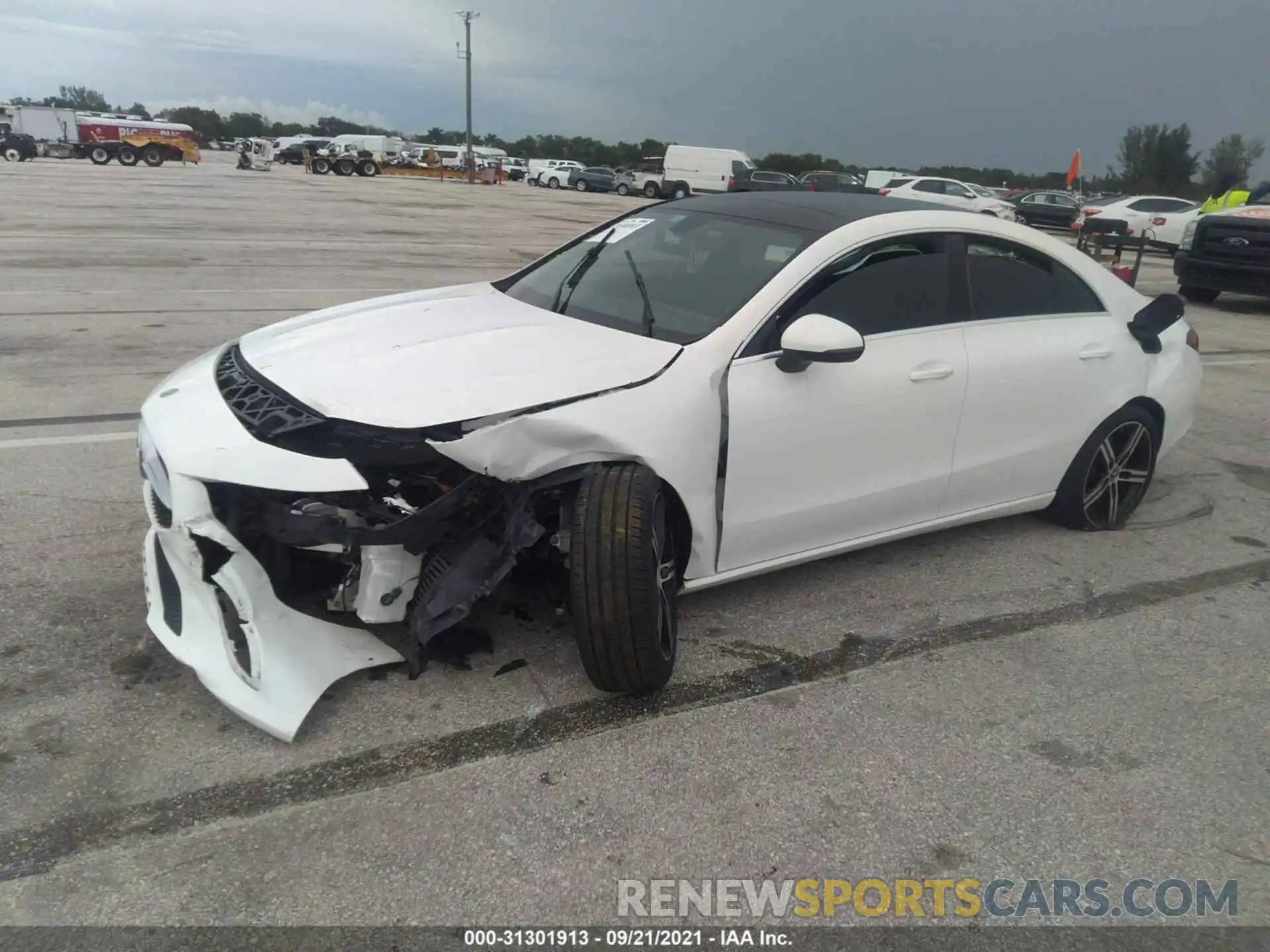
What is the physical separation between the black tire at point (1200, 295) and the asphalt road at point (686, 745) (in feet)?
35.5

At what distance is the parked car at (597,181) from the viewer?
50438mm

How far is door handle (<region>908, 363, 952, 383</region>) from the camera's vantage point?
3.55 m

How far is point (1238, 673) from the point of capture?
331 cm

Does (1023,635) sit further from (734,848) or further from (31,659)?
(31,659)

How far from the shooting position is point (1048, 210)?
3186cm

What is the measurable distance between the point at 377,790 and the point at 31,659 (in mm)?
1377

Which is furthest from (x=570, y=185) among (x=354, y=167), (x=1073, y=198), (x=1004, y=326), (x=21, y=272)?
(x=1004, y=326)

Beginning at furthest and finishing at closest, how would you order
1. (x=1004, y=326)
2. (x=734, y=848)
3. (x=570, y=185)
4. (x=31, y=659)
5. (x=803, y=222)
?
(x=570, y=185), (x=1004, y=326), (x=803, y=222), (x=31, y=659), (x=734, y=848)

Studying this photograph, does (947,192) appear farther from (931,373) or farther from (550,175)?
(931,373)

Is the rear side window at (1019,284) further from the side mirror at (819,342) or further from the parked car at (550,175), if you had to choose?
the parked car at (550,175)

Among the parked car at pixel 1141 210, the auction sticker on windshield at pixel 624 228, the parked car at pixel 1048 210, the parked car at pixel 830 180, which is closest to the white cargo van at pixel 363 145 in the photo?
the parked car at pixel 830 180

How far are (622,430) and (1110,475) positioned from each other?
112 inches

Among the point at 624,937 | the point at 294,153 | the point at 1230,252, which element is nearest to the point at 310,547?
Result: the point at 624,937

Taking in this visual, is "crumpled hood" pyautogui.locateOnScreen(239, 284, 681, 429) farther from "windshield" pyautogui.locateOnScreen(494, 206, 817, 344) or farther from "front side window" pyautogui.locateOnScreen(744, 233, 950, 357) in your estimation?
"front side window" pyautogui.locateOnScreen(744, 233, 950, 357)
